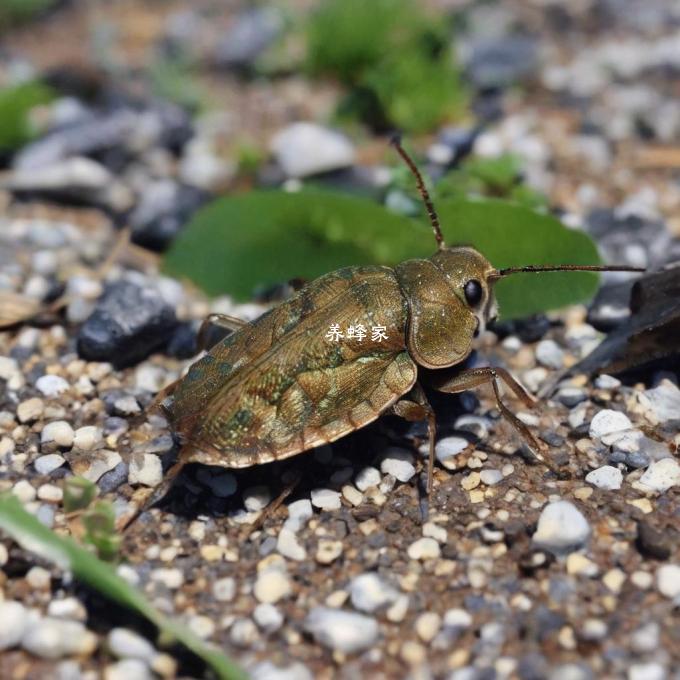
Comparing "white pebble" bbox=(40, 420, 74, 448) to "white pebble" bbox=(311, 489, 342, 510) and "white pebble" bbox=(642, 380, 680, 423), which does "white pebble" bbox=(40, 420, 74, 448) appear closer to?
"white pebble" bbox=(311, 489, 342, 510)

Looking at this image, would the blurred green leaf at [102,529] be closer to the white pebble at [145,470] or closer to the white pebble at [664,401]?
the white pebble at [145,470]

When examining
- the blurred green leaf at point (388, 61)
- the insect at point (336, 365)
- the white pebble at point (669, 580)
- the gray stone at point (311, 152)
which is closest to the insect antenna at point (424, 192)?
the insect at point (336, 365)

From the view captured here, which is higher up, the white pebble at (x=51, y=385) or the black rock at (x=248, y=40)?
the black rock at (x=248, y=40)

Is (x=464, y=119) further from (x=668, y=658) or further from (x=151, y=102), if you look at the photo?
(x=668, y=658)

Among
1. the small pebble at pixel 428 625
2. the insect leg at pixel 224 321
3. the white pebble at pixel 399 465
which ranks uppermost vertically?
the insect leg at pixel 224 321

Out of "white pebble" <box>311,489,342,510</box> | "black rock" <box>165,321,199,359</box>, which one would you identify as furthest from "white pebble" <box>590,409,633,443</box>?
"black rock" <box>165,321,199,359</box>

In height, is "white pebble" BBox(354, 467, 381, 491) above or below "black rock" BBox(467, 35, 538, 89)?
below

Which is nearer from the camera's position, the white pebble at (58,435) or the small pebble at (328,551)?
the small pebble at (328,551)

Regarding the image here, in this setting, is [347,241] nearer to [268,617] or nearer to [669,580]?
[268,617]

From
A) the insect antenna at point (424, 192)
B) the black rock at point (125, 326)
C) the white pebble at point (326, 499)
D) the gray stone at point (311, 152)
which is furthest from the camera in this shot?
the gray stone at point (311, 152)
